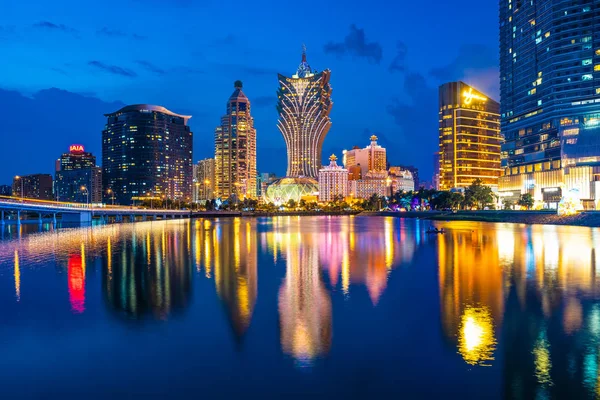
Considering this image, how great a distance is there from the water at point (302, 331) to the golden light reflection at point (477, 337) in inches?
3.1

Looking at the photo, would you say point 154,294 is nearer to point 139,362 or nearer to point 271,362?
point 139,362

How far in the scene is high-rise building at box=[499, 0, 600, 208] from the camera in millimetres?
134250

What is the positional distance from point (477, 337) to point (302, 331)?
6.07m

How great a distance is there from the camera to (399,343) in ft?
53.9

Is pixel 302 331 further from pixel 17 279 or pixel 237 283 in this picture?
pixel 17 279

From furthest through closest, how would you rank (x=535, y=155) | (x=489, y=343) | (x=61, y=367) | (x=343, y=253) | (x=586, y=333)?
(x=535, y=155) < (x=343, y=253) < (x=586, y=333) < (x=489, y=343) < (x=61, y=367)

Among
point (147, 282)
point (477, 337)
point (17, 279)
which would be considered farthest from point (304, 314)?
point (17, 279)

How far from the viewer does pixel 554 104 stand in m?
144

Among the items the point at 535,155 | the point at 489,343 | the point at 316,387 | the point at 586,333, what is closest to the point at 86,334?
the point at 316,387

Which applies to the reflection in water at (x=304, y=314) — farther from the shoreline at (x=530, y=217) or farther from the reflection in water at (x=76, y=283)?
the shoreline at (x=530, y=217)

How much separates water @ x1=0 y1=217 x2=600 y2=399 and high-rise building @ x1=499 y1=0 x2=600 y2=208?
381 ft

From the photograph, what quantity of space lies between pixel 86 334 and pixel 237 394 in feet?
27.0

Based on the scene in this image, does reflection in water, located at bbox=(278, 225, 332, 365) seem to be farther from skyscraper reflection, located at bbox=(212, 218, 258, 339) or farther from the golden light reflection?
the golden light reflection

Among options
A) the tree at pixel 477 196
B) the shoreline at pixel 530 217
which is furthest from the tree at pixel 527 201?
the tree at pixel 477 196
